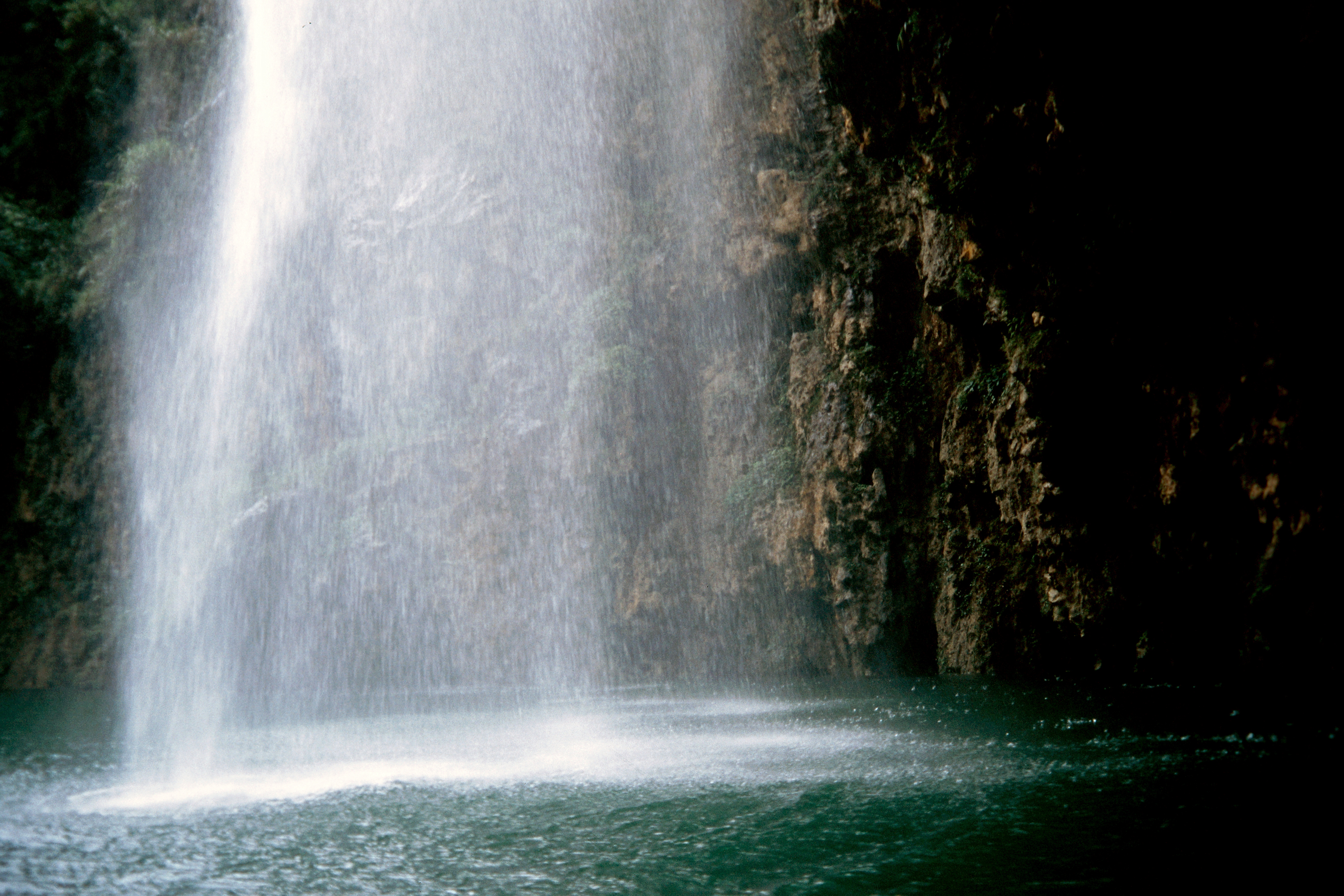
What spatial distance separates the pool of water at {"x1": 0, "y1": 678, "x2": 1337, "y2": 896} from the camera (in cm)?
375

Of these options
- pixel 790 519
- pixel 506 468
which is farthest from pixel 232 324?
pixel 790 519

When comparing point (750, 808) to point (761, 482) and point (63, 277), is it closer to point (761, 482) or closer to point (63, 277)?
point (761, 482)

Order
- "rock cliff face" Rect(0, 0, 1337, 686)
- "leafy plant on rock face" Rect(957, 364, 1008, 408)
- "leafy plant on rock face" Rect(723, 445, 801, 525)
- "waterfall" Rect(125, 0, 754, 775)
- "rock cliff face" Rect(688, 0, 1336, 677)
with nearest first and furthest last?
1. "rock cliff face" Rect(688, 0, 1336, 677)
2. "rock cliff face" Rect(0, 0, 1337, 686)
3. "leafy plant on rock face" Rect(957, 364, 1008, 408)
4. "leafy plant on rock face" Rect(723, 445, 801, 525)
5. "waterfall" Rect(125, 0, 754, 775)

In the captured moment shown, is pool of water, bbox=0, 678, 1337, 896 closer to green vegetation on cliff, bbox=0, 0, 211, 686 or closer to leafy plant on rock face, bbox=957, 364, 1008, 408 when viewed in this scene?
leafy plant on rock face, bbox=957, 364, 1008, 408

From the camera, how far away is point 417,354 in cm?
2028

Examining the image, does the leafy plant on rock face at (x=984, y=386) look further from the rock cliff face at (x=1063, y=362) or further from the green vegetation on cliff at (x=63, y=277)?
the green vegetation on cliff at (x=63, y=277)

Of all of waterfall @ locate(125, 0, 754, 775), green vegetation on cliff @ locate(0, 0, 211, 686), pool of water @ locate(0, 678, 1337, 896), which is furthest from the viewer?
green vegetation on cliff @ locate(0, 0, 211, 686)

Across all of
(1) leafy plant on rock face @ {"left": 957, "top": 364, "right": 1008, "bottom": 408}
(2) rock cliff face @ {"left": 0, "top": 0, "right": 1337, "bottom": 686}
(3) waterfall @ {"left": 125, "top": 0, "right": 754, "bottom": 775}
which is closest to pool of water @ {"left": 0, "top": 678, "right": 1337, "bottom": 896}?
(2) rock cliff face @ {"left": 0, "top": 0, "right": 1337, "bottom": 686}

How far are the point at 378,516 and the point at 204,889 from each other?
1574cm

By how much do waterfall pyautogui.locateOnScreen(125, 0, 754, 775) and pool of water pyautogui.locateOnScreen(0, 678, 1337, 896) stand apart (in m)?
7.60

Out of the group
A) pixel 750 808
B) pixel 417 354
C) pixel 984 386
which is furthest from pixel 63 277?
pixel 750 808

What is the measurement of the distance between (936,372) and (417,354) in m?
12.8

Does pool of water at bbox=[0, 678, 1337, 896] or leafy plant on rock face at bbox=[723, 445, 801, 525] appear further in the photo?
leafy plant on rock face at bbox=[723, 445, 801, 525]

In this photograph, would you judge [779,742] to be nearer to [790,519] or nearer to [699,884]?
[699,884]
